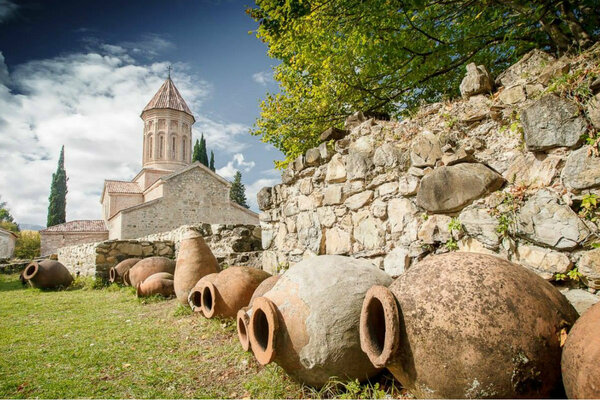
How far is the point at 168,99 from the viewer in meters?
28.2

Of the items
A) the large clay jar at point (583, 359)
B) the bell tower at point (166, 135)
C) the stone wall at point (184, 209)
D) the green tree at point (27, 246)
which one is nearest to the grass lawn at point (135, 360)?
the large clay jar at point (583, 359)

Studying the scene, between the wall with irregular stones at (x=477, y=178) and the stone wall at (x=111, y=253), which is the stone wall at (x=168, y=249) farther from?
the wall with irregular stones at (x=477, y=178)

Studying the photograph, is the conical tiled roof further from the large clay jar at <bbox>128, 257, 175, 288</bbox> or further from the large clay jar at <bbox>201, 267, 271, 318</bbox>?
the large clay jar at <bbox>201, 267, 271, 318</bbox>

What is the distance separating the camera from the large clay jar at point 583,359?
1340 millimetres

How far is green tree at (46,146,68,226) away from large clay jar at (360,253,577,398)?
3633cm

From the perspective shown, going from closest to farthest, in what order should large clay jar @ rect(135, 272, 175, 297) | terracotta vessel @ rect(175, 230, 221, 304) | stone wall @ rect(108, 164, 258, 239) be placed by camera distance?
terracotta vessel @ rect(175, 230, 221, 304) < large clay jar @ rect(135, 272, 175, 297) < stone wall @ rect(108, 164, 258, 239)

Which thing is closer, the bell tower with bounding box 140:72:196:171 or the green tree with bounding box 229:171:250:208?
the bell tower with bounding box 140:72:196:171

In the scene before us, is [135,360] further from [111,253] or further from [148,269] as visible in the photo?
[111,253]

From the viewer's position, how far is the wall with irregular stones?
2.20 meters

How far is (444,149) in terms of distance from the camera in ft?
9.97

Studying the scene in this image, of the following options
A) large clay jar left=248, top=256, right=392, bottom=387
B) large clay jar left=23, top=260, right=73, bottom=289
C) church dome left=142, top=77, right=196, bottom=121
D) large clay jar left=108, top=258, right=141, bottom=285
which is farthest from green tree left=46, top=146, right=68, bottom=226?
large clay jar left=248, top=256, right=392, bottom=387

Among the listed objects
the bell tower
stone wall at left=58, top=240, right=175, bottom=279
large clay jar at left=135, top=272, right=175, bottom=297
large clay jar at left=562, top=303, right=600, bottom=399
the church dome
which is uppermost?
the church dome

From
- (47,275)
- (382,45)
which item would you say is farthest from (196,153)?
(382,45)

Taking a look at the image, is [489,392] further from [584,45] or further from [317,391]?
[584,45]
